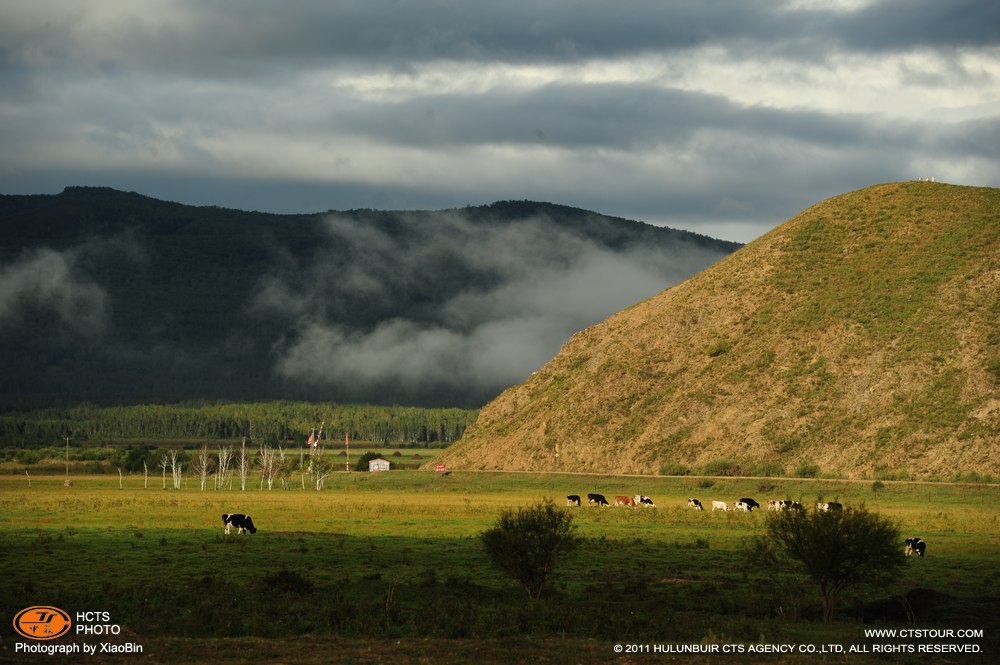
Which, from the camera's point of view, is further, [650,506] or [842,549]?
[650,506]

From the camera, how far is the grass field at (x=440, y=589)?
36.1m

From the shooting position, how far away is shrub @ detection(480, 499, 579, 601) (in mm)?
44844

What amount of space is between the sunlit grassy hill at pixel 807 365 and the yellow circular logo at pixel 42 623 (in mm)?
91891

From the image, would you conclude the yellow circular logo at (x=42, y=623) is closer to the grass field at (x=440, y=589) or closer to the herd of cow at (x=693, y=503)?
the grass field at (x=440, y=589)

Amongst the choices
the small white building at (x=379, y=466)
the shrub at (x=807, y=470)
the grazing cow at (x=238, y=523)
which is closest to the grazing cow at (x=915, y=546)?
the grazing cow at (x=238, y=523)

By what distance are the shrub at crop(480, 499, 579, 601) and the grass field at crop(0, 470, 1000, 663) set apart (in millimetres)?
978

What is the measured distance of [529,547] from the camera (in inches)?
1769

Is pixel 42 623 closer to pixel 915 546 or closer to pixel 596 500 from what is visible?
pixel 915 546

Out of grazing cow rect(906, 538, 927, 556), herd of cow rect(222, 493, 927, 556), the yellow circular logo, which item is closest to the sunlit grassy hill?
herd of cow rect(222, 493, 927, 556)

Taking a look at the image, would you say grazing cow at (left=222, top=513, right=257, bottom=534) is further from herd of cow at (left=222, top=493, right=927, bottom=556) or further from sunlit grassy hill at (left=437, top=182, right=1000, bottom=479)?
sunlit grassy hill at (left=437, top=182, right=1000, bottom=479)

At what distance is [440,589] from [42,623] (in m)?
15.0

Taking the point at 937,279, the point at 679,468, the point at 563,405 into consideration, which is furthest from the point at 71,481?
the point at 937,279

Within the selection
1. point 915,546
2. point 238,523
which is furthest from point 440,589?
point 238,523

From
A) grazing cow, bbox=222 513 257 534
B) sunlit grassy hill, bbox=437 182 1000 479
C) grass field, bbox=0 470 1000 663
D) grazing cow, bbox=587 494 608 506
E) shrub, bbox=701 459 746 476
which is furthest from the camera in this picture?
shrub, bbox=701 459 746 476
